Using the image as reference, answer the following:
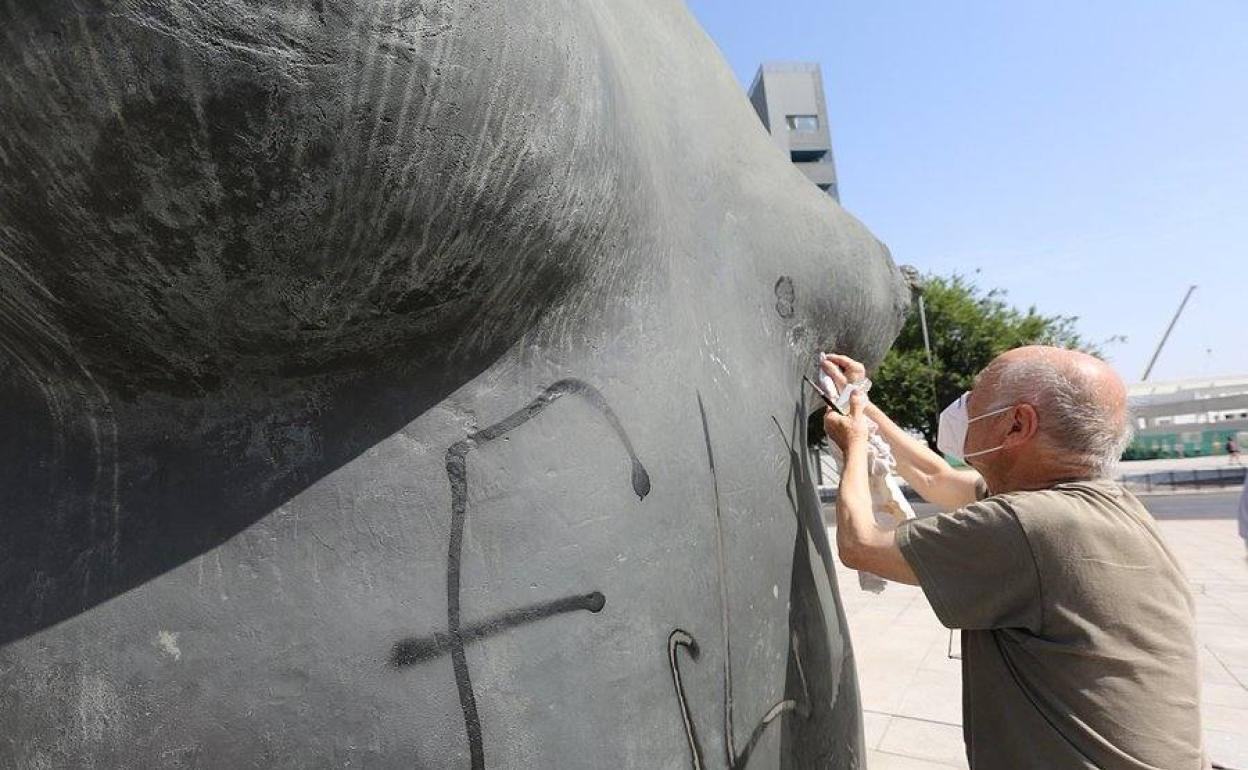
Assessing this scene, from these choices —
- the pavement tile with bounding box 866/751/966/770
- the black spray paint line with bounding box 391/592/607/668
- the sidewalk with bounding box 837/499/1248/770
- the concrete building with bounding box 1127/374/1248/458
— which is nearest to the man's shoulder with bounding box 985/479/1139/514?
the black spray paint line with bounding box 391/592/607/668

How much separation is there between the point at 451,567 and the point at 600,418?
32 cm

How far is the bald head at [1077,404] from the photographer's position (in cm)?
181

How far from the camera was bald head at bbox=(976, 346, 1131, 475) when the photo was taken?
5.94 ft

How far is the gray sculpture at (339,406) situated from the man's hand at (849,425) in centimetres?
77

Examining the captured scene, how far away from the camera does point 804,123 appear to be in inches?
1711

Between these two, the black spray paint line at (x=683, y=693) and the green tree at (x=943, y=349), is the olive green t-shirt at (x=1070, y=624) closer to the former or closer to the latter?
the black spray paint line at (x=683, y=693)

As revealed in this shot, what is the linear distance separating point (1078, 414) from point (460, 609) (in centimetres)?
138

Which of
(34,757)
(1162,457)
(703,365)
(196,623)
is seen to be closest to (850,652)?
(703,365)

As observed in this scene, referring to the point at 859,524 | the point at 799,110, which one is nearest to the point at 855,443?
the point at 859,524

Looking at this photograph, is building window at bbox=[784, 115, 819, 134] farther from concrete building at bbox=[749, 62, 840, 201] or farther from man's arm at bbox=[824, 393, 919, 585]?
man's arm at bbox=[824, 393, 919, 585]

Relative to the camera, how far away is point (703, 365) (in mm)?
1520

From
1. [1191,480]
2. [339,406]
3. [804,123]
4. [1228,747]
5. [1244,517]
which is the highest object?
[804,123]

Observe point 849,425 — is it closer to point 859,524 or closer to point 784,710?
point 859,524

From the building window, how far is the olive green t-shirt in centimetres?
4313
